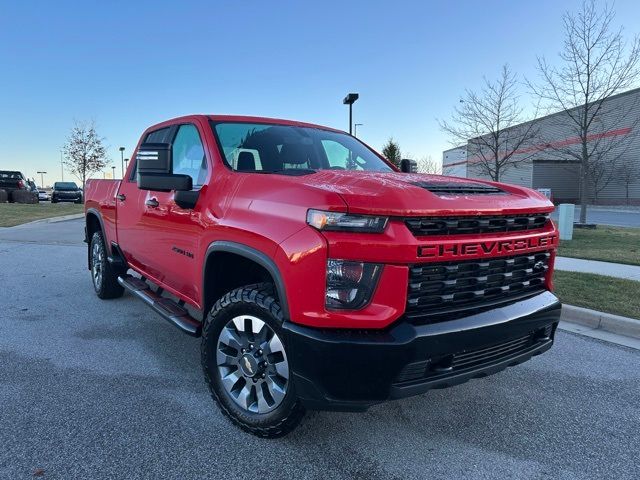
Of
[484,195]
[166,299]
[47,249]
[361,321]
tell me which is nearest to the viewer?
[361,321]

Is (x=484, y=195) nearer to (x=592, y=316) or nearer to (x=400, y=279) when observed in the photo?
(x=400, y=279)

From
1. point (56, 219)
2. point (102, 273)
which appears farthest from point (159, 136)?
point (56, 219)

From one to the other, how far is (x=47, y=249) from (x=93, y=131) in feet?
86.6

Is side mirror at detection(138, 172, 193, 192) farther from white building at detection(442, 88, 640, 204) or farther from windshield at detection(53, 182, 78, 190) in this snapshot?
windshield at detection(53, 182, 78, 190)

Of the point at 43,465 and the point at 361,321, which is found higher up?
the point at 361,321

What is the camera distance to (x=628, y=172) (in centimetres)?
3781

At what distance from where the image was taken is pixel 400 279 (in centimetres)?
226

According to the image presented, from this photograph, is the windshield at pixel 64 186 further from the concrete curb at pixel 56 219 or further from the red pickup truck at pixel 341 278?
the red pickup truck at pixel 341 278

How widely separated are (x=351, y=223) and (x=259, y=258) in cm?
59

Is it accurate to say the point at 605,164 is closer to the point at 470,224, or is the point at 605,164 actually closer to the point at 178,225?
the point at 470,224

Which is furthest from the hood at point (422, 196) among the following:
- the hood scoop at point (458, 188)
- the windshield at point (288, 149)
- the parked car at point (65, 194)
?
the parked car at point (65, 194)

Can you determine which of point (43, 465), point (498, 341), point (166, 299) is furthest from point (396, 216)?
point (166, 299)

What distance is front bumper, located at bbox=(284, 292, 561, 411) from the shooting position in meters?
2.21

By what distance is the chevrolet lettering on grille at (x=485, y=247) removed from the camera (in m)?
2.32
